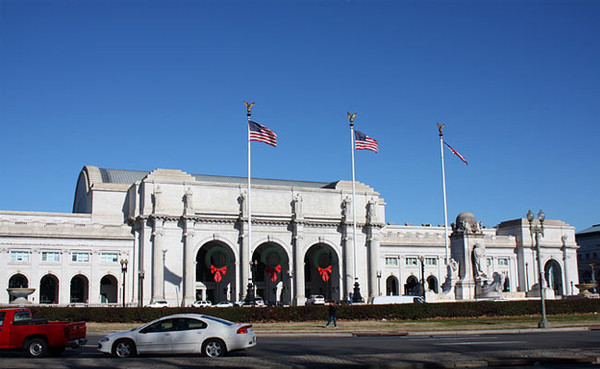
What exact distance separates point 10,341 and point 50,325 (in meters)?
1.49

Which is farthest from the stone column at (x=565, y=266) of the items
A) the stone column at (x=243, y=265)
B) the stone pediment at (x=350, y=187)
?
the stone column at (x=243, y=265)

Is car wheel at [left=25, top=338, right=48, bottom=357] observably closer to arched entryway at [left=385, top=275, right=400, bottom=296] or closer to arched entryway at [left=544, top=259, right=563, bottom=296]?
arched entryway at [left=385, top=275, right=400, bottom=296]

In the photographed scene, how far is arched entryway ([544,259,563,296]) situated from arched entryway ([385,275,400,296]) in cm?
2984

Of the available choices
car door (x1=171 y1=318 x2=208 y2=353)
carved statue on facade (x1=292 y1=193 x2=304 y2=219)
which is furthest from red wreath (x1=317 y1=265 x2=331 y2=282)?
car door (x1=171 y1=318 x2=208 y2=353)

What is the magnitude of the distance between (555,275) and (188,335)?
110113 mm

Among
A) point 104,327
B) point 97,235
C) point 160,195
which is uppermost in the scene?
point 160,195

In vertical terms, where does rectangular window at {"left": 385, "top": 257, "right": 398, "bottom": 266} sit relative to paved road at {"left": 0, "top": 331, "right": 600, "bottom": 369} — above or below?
above

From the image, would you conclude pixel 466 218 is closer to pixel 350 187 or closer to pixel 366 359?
pixel 366 359

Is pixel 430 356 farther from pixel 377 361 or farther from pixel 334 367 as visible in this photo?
pixel 334 367

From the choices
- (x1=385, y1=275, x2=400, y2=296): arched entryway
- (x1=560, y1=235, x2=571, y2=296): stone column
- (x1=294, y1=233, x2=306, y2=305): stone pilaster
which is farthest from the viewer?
(x1=560, y1=235, x2=571, y2=296): stone column

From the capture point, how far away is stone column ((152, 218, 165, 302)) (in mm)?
81188

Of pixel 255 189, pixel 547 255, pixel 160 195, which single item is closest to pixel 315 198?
pixel 255 189

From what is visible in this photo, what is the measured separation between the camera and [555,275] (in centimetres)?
11994

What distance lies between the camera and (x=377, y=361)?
19.6m
